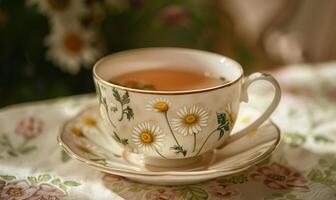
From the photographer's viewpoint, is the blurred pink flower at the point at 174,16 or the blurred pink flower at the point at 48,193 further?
the blurred pink flower at the point at 174,16

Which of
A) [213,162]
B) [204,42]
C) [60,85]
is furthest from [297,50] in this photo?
[213,162]

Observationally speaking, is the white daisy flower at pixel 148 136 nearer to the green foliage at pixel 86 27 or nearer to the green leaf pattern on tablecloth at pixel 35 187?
the green leaf pattern on tablecloth at pixel 35 187

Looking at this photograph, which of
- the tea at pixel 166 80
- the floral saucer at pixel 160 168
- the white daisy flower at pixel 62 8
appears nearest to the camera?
the floral saucer at pixel 160 168

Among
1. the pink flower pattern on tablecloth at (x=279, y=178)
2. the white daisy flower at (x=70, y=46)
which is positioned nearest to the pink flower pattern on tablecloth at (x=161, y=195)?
the pink flower pattern on tablecloth at (x=279, y=178)

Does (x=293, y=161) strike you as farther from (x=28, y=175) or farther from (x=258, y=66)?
(x=258, y=66)

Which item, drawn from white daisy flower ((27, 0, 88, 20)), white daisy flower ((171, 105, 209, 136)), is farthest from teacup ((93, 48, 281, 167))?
white daisy flower ((27, 0, 88, 20))
